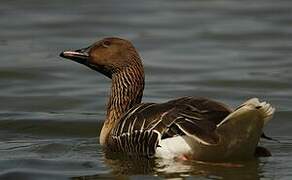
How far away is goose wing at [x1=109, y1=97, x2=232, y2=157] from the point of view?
10508 millimetres

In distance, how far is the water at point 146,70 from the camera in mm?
11062

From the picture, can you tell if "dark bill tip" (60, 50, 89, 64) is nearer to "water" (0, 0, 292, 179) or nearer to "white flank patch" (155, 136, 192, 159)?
"water" (0, 0, 292, 179)

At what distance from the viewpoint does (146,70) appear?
1678 cm

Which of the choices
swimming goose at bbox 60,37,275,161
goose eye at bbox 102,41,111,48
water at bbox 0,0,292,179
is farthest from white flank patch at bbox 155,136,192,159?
goose eye at bbox 102,41,111,48

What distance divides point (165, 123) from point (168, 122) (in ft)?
0.12

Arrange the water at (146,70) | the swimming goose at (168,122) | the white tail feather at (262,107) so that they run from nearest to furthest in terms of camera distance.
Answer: the white tail feather at (262,107), the swimming goose at (168,122), the water at (146,70)

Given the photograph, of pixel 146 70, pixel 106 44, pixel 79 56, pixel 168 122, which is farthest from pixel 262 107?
pixel 146 70

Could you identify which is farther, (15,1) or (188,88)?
(15,1)

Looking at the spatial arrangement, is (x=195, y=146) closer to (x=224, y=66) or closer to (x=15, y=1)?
(x=224, y=66)

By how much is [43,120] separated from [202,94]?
255 cm

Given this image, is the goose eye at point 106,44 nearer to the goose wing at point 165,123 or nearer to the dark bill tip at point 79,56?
the dark bill tip at point 79,56

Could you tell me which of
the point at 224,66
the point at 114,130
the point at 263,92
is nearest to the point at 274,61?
the point at 224,66

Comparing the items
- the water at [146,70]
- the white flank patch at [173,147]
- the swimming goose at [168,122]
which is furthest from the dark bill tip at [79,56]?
the white flank patch at [173,147]

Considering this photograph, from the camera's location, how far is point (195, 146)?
34.9ft
